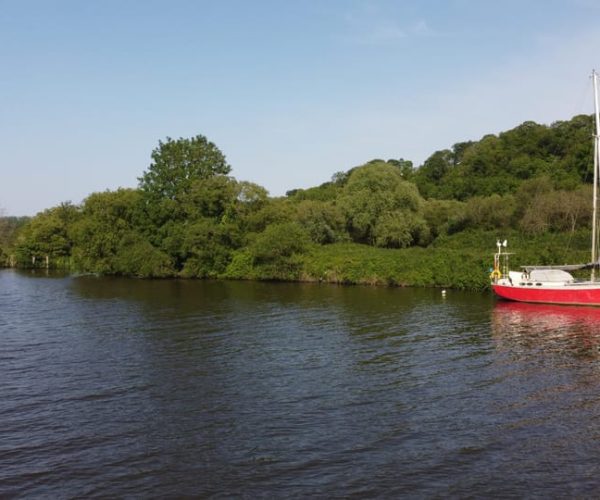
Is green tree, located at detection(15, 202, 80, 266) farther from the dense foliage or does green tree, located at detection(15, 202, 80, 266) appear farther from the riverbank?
the riverbank

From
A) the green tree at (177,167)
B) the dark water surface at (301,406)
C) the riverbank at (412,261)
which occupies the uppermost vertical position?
the green tree at (177,167)

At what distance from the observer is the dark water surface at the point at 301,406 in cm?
1730

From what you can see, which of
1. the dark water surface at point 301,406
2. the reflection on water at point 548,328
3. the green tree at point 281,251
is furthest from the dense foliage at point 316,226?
the dark water surface at point 301,406

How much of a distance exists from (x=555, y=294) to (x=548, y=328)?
11951 mm

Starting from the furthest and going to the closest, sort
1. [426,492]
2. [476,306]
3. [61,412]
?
[476,306] → [61,412] → [426,492]

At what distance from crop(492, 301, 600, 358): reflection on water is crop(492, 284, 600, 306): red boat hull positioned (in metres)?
0.58

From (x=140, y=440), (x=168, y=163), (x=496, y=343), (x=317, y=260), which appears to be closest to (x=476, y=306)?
(x=496, y=343)

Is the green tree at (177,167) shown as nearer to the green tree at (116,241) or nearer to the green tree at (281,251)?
the green tree at (116,241)

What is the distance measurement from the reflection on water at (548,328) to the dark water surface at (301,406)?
0.87 feet

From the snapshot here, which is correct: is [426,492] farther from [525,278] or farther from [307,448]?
[525,278]

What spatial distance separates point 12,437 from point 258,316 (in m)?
28.3

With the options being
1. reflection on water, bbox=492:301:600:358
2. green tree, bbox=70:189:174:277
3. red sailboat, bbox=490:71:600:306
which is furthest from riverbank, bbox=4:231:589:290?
reflection on water, bbox=492:301:600:358

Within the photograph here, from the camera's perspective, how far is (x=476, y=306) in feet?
174

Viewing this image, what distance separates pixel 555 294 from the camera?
171 feet
